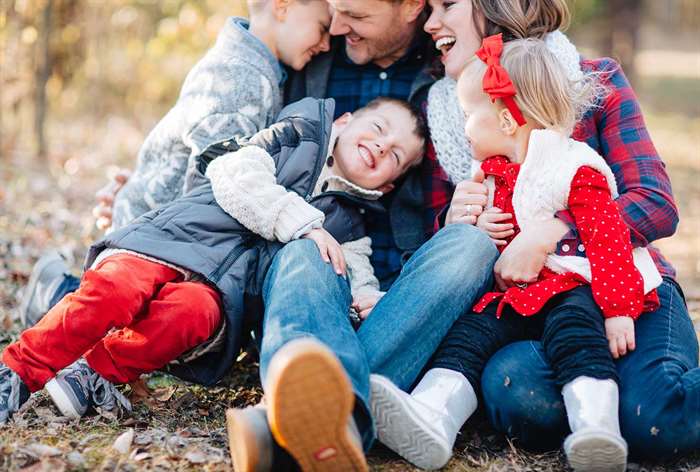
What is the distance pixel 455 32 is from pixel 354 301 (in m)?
1.08

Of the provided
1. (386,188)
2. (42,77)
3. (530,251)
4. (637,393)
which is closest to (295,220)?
(386,188)

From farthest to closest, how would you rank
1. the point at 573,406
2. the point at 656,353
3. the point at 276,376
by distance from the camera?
the point at 656,353
the point at 573,406
the point at 276,376

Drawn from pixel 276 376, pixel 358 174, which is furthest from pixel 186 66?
pixel 276 376

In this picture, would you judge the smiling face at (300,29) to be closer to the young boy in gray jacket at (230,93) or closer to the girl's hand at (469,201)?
the young boy in gray jacket at (230,93)

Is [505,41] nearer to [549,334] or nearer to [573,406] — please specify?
[549,334]

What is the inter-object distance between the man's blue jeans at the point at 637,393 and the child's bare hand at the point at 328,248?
0.59m

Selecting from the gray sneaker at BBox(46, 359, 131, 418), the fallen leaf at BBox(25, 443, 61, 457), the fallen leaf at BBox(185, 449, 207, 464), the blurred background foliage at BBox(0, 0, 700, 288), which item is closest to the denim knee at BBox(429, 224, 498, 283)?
the fallen leaf at BBox(185, 449, 207, 464)

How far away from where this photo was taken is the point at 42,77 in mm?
6758

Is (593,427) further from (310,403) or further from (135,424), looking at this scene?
(135,424)

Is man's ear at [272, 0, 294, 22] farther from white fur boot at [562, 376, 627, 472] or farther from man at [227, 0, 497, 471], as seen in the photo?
white fur boot at [562, 376, 627, 472]

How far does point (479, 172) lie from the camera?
2953 mm

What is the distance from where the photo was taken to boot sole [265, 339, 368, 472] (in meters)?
1.96

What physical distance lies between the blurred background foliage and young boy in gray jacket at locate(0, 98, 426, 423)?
2438 mm

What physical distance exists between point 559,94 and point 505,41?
42 cm
